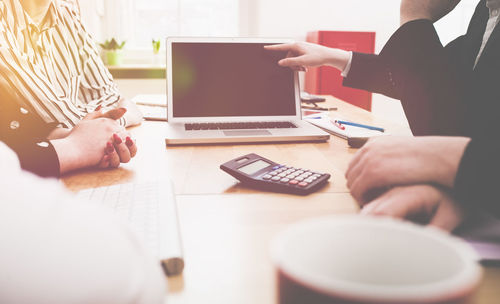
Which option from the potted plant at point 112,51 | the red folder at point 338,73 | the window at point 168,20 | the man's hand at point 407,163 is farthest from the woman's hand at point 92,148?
the window at point 168,20

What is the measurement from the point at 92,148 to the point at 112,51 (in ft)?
8.64

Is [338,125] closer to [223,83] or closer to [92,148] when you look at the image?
[223,83]

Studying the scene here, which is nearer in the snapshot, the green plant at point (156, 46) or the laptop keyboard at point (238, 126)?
the laptop keyboard at point (238, 126)

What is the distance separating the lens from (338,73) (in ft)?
9.71

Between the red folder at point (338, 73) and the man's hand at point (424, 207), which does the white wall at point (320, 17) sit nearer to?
the red folder at point (338, 73)

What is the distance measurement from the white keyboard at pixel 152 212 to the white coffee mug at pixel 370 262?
197mm

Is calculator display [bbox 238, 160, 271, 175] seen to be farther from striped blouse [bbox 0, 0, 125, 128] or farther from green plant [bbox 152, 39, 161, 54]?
green plant [bbox 152, 39, 161, 54]

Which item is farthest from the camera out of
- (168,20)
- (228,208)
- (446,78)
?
(168,20)

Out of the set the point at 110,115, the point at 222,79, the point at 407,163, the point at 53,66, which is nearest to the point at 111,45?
the point at 53,66

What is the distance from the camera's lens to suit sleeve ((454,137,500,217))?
1.53 feet

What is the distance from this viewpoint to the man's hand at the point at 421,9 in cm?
98

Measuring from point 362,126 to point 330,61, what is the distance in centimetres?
21

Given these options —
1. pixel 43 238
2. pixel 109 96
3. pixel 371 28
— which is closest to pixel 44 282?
pixel 43 238

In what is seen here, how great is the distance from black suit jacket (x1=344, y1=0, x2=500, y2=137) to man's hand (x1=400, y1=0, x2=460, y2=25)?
4 cm
